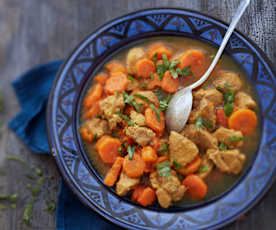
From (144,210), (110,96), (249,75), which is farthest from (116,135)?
(249,75)

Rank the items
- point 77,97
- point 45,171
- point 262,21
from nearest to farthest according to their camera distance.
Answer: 1. point 262,21
2. point 77,97
3. point 45,171

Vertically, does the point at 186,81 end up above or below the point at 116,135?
above

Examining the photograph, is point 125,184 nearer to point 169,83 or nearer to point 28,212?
point 169,83

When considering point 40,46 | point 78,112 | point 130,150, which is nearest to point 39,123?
point 78,112

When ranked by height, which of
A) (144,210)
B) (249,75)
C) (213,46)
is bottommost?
(144,210)

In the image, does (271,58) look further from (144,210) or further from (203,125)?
(144,210)

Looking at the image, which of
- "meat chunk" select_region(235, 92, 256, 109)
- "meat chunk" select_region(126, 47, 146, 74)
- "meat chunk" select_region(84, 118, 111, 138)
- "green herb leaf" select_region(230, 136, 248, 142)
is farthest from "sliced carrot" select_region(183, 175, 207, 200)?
"meat chunk" select_region(126, 47, 146, 74)

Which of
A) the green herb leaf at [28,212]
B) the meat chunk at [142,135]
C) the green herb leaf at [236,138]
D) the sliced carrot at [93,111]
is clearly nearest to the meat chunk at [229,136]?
the green herb leaf at [236,138]

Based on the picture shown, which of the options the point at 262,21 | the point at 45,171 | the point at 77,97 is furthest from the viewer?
the point at 45,171
